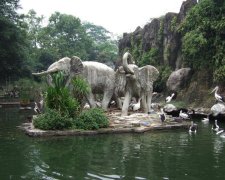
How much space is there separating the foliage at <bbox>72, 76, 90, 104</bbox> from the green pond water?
2.92 meters

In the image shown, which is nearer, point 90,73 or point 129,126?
point 129,126

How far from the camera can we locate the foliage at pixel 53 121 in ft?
50.3

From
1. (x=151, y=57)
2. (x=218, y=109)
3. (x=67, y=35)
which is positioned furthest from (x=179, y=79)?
(x=67, y=35)

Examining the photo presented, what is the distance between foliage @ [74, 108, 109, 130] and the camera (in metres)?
15.8

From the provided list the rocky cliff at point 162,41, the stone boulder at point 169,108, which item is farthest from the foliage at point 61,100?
the rocky cliff at point 162,41

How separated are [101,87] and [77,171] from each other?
33.4 feet

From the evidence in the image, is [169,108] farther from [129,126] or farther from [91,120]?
[91,120]

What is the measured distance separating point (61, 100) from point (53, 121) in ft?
3.63

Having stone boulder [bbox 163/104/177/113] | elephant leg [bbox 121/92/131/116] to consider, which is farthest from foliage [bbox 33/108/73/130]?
stone boulder [bbox 163/104/177/113]

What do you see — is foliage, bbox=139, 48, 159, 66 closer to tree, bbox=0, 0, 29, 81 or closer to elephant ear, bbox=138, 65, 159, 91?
tree, bbox=0, 0, 29, 81

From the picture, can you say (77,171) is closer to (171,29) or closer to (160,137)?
(160,137)

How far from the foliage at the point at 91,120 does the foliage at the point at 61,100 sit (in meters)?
0.39

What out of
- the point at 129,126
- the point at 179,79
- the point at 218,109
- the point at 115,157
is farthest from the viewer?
the point at 179,79

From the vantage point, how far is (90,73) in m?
19.0
